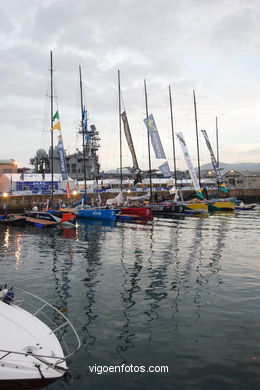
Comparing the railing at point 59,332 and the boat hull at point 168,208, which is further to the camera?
the boat hull at point 168,208

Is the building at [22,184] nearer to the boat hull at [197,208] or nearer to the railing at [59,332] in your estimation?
the boat hull at [197,208]

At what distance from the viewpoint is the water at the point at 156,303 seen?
8.32 metres

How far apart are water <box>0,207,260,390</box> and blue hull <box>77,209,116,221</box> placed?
16988 millimetres

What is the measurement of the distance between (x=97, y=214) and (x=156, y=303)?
1303 inches

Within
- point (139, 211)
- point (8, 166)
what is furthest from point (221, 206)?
point (8, 166)

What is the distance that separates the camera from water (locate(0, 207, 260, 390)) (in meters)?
8.32

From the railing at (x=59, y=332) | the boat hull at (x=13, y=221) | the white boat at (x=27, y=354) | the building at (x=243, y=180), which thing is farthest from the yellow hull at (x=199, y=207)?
the building at (x=243, y=180)

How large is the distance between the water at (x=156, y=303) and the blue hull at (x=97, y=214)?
16988 mm

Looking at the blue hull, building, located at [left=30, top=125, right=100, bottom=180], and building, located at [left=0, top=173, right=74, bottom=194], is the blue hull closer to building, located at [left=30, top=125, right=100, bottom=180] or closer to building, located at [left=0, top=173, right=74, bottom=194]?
building, located at [left=0, top=173, right=74, bottom=194]

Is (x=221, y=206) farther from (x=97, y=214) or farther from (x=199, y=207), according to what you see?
(x=97, y=214)

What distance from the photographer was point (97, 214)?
45.7 m

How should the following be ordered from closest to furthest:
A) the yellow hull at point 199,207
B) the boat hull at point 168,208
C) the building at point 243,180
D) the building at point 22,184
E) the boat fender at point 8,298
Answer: the boat fender at point 8,298 → the yellow hull at point 199,207 → the boat hull at point 168,208 → the building at point 22,184 → the building at point 243,180

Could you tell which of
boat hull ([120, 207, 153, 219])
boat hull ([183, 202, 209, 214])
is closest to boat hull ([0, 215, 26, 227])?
boat hull ([120, 207, 153, 219])

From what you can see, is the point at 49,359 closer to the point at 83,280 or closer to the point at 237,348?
the point at 237,348
